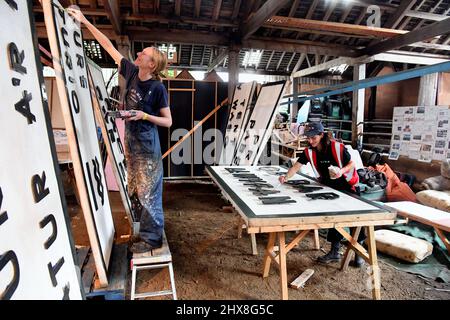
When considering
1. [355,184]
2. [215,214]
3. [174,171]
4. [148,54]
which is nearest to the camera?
[148,54]

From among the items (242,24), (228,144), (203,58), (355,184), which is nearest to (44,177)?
(355,184)

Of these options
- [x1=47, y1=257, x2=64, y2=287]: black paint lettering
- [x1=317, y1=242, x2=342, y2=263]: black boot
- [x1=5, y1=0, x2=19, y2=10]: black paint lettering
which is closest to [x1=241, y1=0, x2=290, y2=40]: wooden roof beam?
[x1=317, y1=242, x2=342, y2=263]: black boot

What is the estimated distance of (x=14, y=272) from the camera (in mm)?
970

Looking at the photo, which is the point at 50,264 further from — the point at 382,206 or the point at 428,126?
the point at 428,126

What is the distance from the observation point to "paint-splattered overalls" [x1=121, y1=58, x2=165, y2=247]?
2.40 m

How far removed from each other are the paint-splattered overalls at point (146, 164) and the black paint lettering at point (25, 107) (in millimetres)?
1107

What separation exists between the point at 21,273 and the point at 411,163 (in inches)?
300

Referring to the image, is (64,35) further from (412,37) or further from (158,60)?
(412,37)

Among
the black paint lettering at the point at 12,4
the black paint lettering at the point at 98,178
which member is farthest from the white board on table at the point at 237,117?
the black paint lettering at the point at 12,4

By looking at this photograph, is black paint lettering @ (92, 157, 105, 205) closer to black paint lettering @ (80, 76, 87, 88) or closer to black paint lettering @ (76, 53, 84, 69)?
black paint lettering @ (80, 76, 87, 88)

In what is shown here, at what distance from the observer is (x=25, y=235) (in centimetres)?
108

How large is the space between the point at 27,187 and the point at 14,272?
315mm

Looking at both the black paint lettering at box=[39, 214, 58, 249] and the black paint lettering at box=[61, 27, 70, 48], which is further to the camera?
the black paint lettering at box=[61, 27, 70, 48]

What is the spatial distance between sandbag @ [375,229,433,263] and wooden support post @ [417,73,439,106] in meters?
7.48
